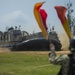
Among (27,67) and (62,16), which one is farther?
(27,67)

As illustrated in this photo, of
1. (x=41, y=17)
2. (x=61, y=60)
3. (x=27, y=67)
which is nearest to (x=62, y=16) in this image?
(x=41, y=17)

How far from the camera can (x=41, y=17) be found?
750 centimetres

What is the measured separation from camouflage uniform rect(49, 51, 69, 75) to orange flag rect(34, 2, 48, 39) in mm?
554

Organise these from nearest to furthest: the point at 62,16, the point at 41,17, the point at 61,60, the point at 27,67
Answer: the point at 61,60 → the point at 62,16 → the point at 41,17 → the point at 27,67

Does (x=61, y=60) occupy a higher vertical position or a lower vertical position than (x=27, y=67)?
higher

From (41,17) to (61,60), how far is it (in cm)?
105

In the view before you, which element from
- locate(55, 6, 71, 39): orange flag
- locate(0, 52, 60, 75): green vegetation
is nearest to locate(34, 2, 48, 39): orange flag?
locate(55, 6, 71, 39): orange flag

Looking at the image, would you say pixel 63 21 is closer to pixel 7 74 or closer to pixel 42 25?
pixel 42 25

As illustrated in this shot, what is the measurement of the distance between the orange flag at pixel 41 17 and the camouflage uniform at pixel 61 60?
0.55 m

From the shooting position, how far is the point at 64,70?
707cm

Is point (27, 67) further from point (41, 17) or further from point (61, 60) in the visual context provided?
point (61, 60)

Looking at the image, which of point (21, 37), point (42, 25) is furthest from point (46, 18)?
point (21, 37)

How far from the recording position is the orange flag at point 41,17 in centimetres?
728

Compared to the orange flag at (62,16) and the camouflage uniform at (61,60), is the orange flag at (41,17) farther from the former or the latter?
the camouflage uniform at (61,60)
